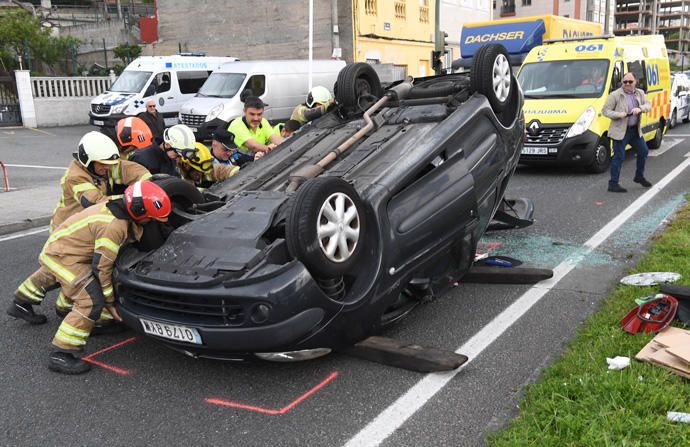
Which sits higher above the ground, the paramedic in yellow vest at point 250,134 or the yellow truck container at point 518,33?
the yellow truck container at point 518,33

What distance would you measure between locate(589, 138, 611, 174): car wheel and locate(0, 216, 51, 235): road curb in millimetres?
8375

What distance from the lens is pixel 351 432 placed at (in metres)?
3.22

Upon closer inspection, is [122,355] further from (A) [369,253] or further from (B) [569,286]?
(B) [569,286]

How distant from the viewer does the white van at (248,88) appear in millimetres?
16859

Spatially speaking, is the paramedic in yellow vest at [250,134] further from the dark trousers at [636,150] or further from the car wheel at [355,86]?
the dark trousers at [636,150]

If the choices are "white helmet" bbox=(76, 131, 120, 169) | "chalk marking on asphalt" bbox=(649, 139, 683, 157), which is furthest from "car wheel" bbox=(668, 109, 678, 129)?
"white helmet" bbox=(76, 131, 120, 169)

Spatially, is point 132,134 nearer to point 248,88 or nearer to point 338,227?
point 338,227

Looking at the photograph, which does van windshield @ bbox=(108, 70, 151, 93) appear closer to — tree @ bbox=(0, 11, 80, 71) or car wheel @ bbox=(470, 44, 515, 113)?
Answer: tree @ bbox=(0, 11, 80, 71)

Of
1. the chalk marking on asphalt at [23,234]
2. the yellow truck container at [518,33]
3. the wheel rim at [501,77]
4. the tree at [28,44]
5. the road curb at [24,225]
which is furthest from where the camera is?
the tree at [28,44]

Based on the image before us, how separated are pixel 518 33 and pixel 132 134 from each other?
16.3 meters

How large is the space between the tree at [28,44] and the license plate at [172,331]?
2831 centimetres

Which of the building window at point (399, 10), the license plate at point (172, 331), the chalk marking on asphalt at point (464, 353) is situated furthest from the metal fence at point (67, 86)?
the license plate at point (172, 331)

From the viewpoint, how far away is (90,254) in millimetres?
4125

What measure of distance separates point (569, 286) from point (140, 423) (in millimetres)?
3512
